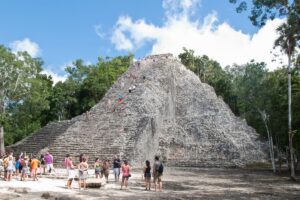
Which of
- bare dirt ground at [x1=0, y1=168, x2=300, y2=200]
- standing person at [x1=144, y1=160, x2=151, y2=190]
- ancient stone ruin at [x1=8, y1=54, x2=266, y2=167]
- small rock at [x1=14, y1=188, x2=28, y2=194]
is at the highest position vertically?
ancient stone ruin at [x1=8, y1=54, x2=266, y2=167]

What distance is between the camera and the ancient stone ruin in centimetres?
2786

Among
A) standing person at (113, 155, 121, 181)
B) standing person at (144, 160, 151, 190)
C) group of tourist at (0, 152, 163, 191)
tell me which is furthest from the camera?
standing person at (113, 155, 121, 181)

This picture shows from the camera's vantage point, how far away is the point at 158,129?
3167 centimetres

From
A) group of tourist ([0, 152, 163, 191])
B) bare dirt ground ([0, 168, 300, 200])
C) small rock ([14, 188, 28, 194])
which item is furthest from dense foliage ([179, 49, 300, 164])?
small rock ([14, 188, 28, 194])

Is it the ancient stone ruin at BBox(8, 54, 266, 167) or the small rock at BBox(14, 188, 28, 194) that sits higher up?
the ancient stone ruin at BBox(8, 54, 266, 167)

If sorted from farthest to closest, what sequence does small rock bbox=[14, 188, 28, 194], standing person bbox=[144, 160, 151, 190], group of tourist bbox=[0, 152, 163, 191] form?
1. standing person bbox=[144, 160, 151, 190]
2. group of tourist bbox=[0, 152, 163, 191]
3. small rock bbox=[14, 188, 28, 194]

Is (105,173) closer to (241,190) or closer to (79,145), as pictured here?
(241,190)

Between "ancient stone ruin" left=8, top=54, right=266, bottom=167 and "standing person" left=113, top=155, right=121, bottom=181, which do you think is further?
"ancient stone ruin" left=8, top=54, right=266, bottom=167

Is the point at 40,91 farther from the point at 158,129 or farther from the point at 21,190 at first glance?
the point at 21,190

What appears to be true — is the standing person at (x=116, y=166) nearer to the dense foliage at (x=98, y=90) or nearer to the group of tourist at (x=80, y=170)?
the group of tourist at (x=80, y=170)

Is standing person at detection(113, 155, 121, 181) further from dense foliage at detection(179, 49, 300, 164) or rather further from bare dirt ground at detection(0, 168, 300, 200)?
dense foliage at detection(179, 49, 300, 164)

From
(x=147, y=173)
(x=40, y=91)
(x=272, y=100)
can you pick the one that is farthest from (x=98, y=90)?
(x=147, y=173)

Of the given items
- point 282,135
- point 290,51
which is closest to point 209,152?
point 282,135

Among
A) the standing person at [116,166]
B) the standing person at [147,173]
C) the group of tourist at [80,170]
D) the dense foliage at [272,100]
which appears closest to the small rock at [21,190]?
the group of tourist at [80,170]
